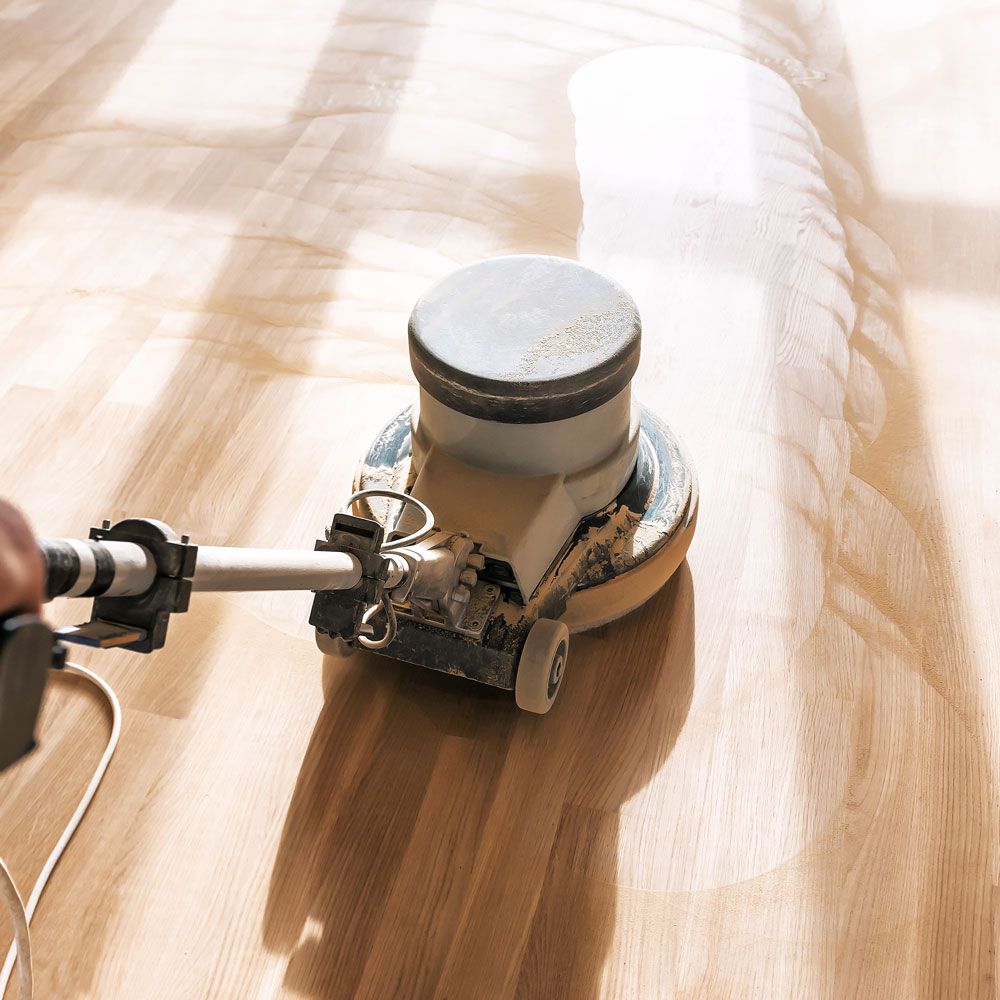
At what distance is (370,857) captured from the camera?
122 centimetres

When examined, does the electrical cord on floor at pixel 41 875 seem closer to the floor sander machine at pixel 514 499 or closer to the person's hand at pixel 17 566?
the floor sander machine at pixel 514 499

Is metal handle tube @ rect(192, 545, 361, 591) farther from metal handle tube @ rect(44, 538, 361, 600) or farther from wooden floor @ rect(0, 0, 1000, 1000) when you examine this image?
wooden floor @ rect(0, 0, 1000, 1000)

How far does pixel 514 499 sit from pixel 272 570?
42 cm

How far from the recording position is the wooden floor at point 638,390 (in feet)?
3.86

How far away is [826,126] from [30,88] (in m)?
1.76

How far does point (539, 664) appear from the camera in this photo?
1232 mm

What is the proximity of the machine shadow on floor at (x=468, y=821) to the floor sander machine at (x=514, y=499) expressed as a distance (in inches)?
3.1

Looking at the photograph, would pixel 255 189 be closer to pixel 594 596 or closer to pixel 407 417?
pixel 407 417

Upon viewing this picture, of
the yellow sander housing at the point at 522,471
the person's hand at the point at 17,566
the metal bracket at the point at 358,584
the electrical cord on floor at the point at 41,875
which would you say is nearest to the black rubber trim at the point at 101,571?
the person's hand at the point at 17,566

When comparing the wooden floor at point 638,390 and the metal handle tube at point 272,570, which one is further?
the wooden floor at point 638,390

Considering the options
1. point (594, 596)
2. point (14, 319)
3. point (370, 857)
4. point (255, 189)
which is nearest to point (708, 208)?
point (255, 189)

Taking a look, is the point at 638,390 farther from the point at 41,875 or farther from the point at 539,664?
the point at 41,875

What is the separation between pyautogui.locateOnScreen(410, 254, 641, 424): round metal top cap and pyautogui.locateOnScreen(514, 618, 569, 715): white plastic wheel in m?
0.25

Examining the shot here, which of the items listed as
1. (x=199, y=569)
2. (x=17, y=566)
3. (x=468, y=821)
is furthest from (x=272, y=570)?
(x=468, y=821)
